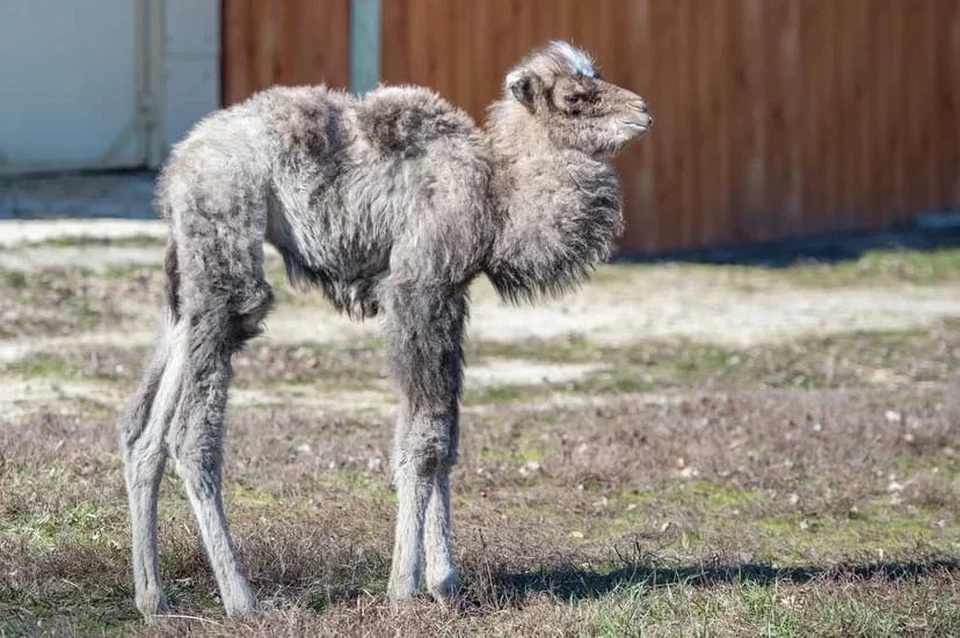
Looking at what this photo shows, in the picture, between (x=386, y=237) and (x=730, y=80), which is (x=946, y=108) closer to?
(x=730, y=80)

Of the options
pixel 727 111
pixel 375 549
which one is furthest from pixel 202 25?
pixel 375 549

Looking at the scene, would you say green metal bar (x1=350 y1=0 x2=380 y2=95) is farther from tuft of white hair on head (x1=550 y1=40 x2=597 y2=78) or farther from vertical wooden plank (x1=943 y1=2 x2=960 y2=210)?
tuft of white hair on head (x1=550 y1=40 x2=597 y2=78)

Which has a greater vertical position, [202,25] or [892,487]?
[202,25]

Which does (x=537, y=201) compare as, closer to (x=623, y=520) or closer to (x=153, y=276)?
(x=623, y=520)

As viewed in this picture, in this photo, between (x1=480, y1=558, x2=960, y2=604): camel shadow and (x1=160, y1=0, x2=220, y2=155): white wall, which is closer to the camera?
(x1=480, y1=558, x2=960, y2=604): camel shadow

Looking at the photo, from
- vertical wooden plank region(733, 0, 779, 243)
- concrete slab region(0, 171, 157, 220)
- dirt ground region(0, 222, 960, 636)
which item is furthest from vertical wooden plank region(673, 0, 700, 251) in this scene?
concrete slab region(0, 171, 157, 220)

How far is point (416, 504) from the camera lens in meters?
6.11

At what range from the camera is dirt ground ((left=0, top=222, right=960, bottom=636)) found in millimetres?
6227

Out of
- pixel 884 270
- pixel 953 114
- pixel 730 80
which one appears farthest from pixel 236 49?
pixel 953 114

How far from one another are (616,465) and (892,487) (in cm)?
144

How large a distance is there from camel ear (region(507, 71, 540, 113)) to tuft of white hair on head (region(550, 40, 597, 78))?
0.16 m

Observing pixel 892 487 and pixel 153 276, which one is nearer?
pixel 892 487

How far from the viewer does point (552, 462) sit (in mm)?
8898

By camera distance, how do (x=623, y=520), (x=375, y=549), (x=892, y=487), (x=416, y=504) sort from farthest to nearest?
(x=892, y=487), (x=623, y=520), (x=375, y=549), (x=416, y=504)
